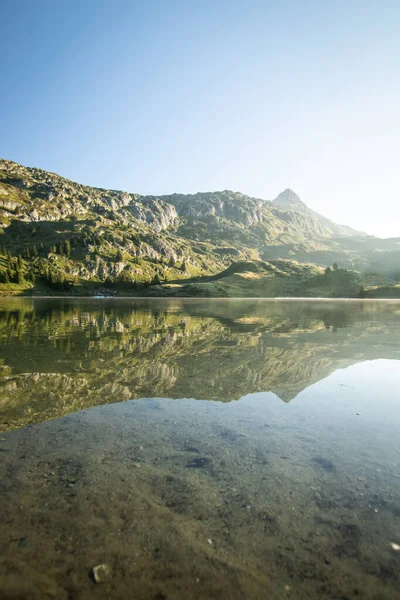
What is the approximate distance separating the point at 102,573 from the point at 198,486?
279 cm

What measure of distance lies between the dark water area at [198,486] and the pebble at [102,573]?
1.0 inches

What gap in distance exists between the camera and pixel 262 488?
23.9 ft

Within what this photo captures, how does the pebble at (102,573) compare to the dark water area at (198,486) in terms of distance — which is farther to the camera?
the dark water area at (198,486)

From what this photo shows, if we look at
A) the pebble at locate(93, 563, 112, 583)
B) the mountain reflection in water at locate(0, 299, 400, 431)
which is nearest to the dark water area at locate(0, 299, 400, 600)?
the pebble at locate(93, 563, 112, 583)

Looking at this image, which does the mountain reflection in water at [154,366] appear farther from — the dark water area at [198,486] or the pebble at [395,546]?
the pebble at [395,546]

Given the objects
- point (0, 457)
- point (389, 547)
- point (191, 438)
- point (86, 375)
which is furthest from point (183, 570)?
point (86, 375)

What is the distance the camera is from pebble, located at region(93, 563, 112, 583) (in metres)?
4.80

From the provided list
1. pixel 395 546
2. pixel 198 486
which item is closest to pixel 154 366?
pixel 198 486

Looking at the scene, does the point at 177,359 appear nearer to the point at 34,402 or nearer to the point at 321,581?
the point at 34,402

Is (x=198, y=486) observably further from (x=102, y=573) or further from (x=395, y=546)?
(x=395, y=546)

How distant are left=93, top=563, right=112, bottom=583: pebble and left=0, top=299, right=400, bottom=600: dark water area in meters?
0.03

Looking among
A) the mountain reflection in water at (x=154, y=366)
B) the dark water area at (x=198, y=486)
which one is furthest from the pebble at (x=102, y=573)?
the mountain reflection in water at (x=154, y=366)

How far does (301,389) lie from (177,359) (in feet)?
28.3

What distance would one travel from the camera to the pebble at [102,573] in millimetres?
4805
